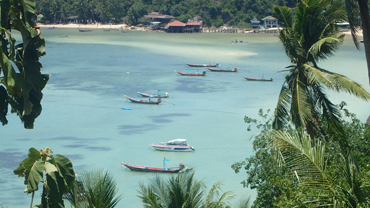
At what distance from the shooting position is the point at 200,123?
57.8 ft

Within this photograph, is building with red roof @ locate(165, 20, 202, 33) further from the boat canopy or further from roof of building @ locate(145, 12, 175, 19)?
the boat canopy

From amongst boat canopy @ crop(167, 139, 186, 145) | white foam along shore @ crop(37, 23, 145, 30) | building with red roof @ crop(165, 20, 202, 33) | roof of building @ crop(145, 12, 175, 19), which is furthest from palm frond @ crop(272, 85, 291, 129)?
white foam along shore @ crop(37, 23, 145, 30)

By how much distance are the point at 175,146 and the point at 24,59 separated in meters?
10.7

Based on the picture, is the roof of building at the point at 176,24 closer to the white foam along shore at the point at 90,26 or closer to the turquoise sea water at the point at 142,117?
the white foam along shore at the point at 90,26

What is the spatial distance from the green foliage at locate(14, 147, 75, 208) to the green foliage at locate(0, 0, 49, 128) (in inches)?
21.8

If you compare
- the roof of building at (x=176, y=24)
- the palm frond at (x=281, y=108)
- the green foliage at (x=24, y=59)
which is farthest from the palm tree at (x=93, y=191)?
the roof of building at (x=176, y=24)

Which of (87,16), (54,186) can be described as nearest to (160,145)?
(54,186)

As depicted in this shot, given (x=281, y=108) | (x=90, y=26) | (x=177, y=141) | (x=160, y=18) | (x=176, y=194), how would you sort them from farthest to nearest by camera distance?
(x=90, y=26) < (x=160, y=18) < (x=177, y=141) < (x=281, y=108) < (x=176, y=194)

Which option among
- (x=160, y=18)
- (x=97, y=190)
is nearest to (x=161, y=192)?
(x=97, y=190)

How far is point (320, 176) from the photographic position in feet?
11.8

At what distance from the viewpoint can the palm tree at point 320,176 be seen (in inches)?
124

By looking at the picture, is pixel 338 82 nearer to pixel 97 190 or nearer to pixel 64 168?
pixel 97 190

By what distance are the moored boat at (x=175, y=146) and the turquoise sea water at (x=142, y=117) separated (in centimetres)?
22

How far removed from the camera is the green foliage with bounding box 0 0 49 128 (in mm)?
3668
